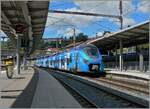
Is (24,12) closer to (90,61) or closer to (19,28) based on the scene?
(19,28)

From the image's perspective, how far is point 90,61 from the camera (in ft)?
114

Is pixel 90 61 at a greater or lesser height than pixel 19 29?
lesser

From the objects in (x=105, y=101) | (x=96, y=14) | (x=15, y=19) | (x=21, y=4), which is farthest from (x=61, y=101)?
(x=96, y=14)

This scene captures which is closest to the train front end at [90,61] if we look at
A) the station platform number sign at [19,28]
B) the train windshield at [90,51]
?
the train windshield at [90,51]

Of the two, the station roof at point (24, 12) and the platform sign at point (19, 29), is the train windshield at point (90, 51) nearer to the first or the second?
the station roof at point (24, 12)

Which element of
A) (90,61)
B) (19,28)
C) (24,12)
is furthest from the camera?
(19,28)

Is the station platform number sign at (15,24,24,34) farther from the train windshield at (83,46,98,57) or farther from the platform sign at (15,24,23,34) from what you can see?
the train windshield at (83,46,98,57)

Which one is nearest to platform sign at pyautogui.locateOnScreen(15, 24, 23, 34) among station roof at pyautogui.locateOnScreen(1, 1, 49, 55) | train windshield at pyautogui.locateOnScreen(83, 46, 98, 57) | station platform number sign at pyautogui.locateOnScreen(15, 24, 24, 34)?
station platform number sign at pyautogui.locateOnScreen(15, 24, 24, 34)

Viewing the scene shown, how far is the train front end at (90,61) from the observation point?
114ft

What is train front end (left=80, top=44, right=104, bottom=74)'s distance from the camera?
34.6 meters

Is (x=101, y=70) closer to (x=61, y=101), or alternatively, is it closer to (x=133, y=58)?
(x=133, y=58)

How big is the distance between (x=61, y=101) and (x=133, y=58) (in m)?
32.5

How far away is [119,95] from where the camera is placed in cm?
1720

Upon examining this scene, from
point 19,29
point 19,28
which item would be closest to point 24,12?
point 19,29
